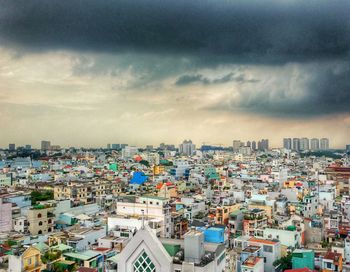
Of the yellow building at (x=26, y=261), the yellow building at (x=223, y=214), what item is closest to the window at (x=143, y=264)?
the yellow building at (x=26, y=261)

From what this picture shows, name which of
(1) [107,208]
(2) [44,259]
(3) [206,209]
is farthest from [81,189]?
(2) [44,259]

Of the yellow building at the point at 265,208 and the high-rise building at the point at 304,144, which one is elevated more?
the high-rise building at the point at 304,144

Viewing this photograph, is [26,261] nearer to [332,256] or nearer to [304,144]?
[332,256]

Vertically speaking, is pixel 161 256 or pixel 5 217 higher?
pixel 161 256

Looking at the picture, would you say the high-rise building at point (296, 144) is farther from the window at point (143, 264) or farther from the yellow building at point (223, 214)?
the window at point (143, 264)

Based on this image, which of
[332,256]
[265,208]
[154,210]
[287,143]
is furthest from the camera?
[287,143]

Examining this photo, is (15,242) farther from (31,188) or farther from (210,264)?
(31,188)

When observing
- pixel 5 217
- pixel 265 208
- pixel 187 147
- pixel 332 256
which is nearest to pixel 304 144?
pixel 187 147

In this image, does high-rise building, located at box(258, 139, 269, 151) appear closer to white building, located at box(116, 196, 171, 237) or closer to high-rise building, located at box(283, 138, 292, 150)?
high-rise building, located at box(283, 138, 292, 150)
